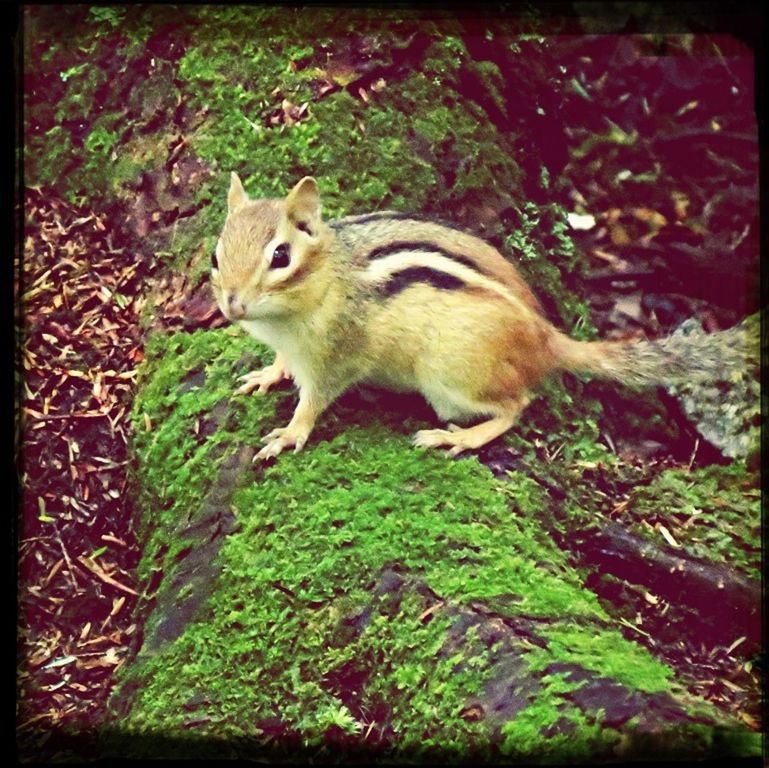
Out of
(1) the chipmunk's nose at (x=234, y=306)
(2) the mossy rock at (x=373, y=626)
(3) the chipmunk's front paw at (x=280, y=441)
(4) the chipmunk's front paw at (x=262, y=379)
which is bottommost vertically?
(2) the mossy rock at (x=373, y=626)

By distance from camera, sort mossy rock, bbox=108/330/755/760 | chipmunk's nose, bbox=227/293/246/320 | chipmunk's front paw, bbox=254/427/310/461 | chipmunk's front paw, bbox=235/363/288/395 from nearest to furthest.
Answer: mossy rock, bbox=108/330/755/760
chipmunk's nose, bbox=227/293/246/320
chipmunk's front paw, bbox=254/427/310/461
chipmunk's front paw, bbox=235/363/288/395

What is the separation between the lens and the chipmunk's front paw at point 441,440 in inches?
101

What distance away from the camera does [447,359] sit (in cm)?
264

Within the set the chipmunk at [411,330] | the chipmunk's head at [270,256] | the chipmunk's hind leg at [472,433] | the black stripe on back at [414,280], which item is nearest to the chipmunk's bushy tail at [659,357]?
the chipmunk at [411,330]

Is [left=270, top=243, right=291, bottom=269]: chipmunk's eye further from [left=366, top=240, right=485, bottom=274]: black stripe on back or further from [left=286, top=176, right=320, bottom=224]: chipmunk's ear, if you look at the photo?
[left=366, top=240, right=485, bottom=274]: black stripe on back

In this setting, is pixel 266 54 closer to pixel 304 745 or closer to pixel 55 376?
pixel 55 376

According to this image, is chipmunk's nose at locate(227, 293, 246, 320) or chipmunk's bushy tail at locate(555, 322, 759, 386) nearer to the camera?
chipmunk's nose at locate(227, 293, 246, 320)

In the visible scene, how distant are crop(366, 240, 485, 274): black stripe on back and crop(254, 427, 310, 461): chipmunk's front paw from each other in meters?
0.49

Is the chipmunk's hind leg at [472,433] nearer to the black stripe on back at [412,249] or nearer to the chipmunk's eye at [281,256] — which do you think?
the black stripe on back at [412,249]

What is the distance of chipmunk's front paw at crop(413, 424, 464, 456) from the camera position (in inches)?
101

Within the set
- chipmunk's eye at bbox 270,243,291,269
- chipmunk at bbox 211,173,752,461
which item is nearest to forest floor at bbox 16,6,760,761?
chipmunk at bbox 211,173,752,461

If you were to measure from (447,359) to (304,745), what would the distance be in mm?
1012

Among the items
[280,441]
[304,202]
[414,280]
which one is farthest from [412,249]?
[280,441]

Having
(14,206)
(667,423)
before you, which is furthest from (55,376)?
(667,423)
